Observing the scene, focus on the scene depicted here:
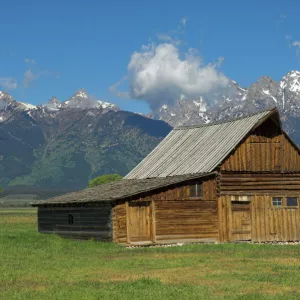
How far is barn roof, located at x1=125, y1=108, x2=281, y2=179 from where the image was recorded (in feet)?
150

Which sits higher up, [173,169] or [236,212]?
[173,169]

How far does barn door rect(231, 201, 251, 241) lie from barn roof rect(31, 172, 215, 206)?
3.25 metres

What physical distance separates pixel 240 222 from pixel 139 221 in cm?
714

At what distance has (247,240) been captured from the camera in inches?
1786

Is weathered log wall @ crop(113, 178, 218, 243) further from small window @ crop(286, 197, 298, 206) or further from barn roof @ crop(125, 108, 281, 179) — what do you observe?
small window @ crop(286, 197, 298, 206)

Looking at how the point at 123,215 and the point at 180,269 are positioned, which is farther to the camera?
the point at 123,215

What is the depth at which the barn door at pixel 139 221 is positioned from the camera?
42250mm

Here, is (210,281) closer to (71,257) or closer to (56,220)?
(71,257)

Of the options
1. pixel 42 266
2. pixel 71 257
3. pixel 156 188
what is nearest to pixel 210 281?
pixel 42 266

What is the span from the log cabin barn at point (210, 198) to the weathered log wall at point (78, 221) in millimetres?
62

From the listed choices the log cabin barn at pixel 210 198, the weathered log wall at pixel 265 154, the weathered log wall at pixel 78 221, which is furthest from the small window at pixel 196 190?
the weathered log wall at pixel 78 221

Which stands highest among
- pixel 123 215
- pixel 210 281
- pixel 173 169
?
pixel 173 169

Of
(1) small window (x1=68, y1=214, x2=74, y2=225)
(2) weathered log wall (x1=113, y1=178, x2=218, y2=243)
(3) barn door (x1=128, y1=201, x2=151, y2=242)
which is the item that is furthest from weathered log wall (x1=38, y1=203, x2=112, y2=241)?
(3) barn door (x1=128, y1=201, x2=151, y2=242)

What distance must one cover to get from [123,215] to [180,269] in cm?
1455
